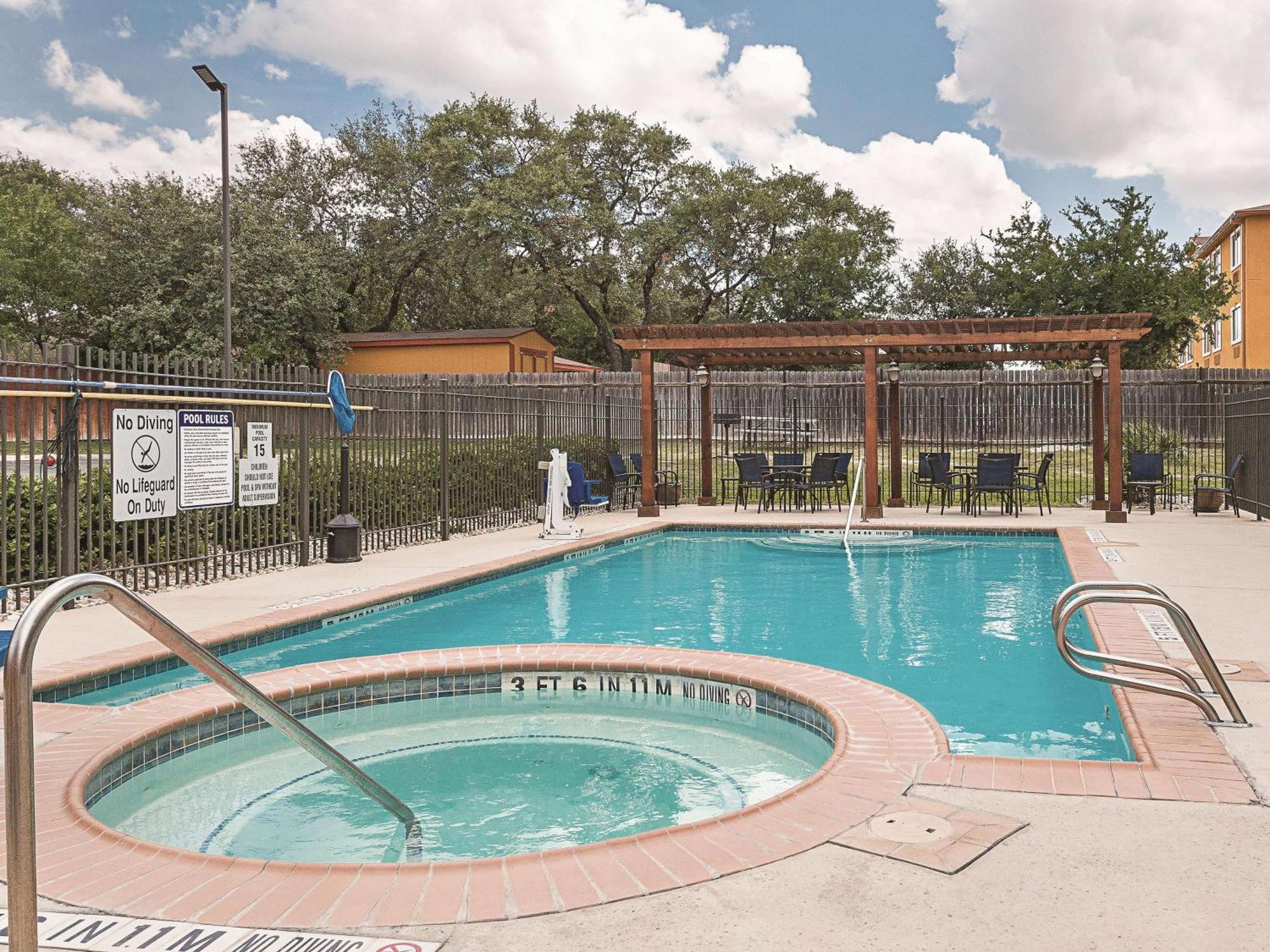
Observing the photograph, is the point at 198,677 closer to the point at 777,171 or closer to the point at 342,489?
the point at 342,489

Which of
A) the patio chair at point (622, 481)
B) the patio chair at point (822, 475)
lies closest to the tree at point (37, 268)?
the patio chair at point (622, 481)

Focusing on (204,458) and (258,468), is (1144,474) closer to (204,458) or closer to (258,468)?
(258,468)

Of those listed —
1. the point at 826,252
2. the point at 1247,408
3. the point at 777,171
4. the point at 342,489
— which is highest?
the point at 777,171

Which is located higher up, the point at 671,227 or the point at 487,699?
the point at 671,227

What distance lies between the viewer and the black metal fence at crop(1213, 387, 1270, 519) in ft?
41.8

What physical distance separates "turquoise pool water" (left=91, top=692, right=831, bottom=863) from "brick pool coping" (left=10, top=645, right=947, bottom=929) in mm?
388

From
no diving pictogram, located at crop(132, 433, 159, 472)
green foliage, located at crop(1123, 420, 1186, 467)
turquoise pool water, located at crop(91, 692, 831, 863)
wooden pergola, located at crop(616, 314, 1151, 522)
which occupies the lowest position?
turquoise pool water, located at crop(91, 692, 831, 863)

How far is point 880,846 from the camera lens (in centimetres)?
277

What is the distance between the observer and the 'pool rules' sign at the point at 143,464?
7227 mm

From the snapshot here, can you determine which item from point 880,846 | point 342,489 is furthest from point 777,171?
point 880,846

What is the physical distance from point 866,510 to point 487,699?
9.67m

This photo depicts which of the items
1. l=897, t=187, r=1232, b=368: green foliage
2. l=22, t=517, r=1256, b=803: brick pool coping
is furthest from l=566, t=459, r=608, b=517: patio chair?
l=897, t=187, r=1232, b=368: green foliage

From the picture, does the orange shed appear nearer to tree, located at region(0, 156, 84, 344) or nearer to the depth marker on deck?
tree, located at region(0, 156, 84, 344)

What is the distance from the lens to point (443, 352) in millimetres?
30344
